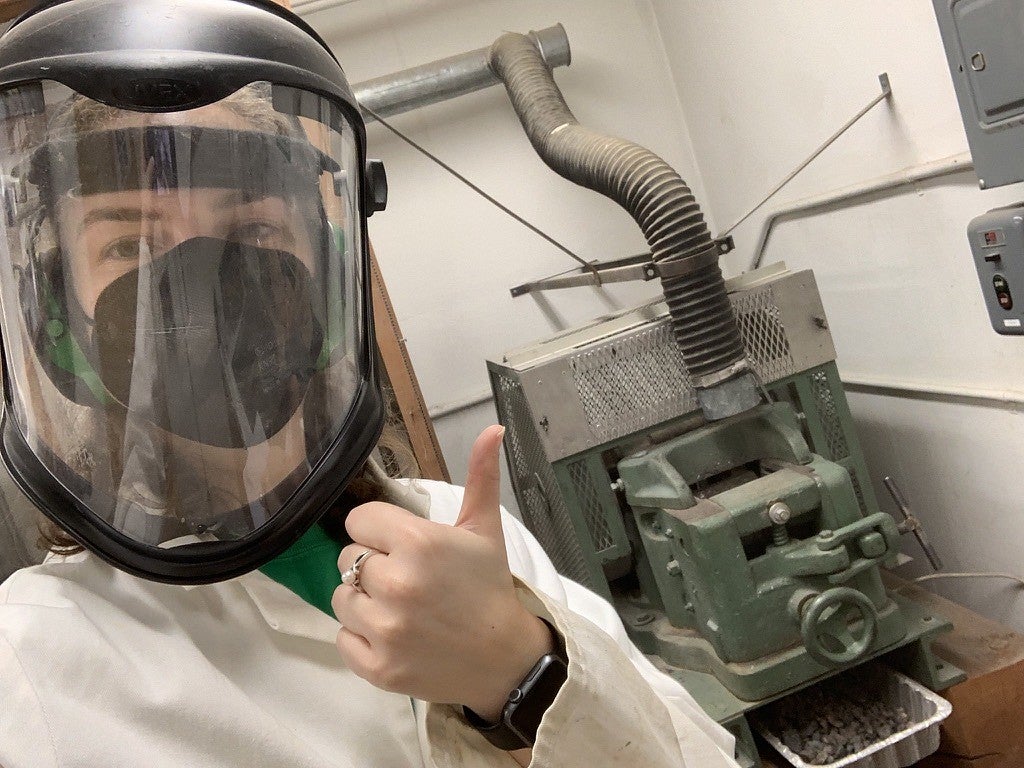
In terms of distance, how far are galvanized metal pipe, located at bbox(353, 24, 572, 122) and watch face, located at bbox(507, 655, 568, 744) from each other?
2.20 metres

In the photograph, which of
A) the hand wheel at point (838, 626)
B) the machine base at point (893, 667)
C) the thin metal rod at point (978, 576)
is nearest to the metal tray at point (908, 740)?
the machine base at point (893, 667)

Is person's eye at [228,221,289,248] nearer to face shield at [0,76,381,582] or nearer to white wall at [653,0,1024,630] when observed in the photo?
face shield at [0,76,381,582]

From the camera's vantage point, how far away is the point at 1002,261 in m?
1.31

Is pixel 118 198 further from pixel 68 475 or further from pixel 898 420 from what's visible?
pixel 898 420

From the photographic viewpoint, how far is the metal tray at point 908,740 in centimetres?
152

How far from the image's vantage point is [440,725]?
795 millimetres

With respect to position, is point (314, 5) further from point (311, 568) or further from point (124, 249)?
point (311, 568)

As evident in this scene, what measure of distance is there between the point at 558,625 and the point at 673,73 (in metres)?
2.48

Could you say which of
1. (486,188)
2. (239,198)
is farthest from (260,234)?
(486,188)

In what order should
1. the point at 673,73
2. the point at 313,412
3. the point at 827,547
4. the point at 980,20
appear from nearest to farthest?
1. the point at 313,412
2. the point at 980,20
3. the point at 827,547
4. the point at 673,73

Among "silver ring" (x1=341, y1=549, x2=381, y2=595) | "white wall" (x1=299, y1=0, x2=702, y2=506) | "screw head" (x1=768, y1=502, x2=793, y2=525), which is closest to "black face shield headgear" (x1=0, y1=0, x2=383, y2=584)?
"silver ring" (x1=341, y1=549, x2=381, y2=595)

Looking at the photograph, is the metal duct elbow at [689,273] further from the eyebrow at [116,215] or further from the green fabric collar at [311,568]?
the eyebrow at [116,215]

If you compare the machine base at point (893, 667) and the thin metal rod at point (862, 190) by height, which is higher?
the thin metal rod at point (862, 190)

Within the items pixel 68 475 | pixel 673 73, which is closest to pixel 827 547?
pixel 68 475
